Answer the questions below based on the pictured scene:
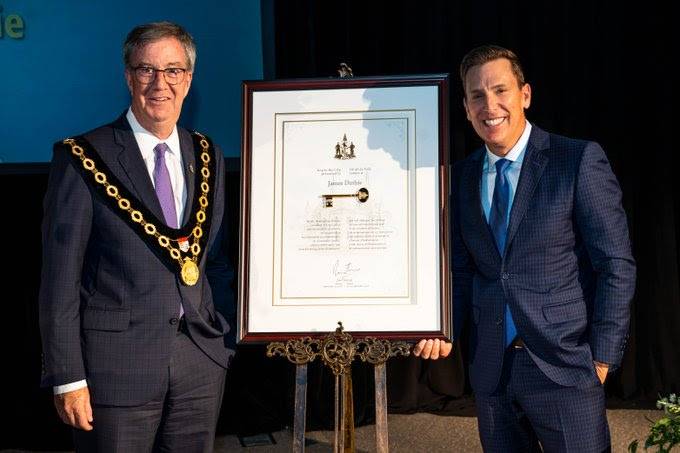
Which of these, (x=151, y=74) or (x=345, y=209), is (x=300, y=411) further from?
(x=151, y=74)

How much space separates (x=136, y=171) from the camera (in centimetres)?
185

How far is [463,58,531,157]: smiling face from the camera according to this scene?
192 centimetres

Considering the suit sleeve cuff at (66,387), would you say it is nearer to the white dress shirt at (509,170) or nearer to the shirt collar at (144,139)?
the shirt collar at (144,139)

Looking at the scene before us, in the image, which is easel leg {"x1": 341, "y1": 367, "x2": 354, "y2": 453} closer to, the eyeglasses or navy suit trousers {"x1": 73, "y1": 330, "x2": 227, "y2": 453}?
navy suit trousers {"x1": 73, "y1": 330, "x2": 227, "y2": 453}

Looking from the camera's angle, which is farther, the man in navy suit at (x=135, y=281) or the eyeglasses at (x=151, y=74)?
the eyeglasses at (x=151, y=74)

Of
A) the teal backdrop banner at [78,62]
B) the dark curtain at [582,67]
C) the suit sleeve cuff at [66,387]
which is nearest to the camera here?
the suit sleeve cuff at [66,387]

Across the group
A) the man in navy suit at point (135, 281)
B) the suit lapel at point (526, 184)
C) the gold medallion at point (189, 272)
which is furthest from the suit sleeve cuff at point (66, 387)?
the suit lapel at point (526, 184)

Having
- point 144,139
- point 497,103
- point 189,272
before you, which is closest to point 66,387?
point 189,272

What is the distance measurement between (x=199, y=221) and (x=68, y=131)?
1.75m

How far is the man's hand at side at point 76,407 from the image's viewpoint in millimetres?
1730

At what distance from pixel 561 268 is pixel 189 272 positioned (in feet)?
3.29

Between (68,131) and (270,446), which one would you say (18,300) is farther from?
(270,446)

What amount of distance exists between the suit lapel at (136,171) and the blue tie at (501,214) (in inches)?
36.3
